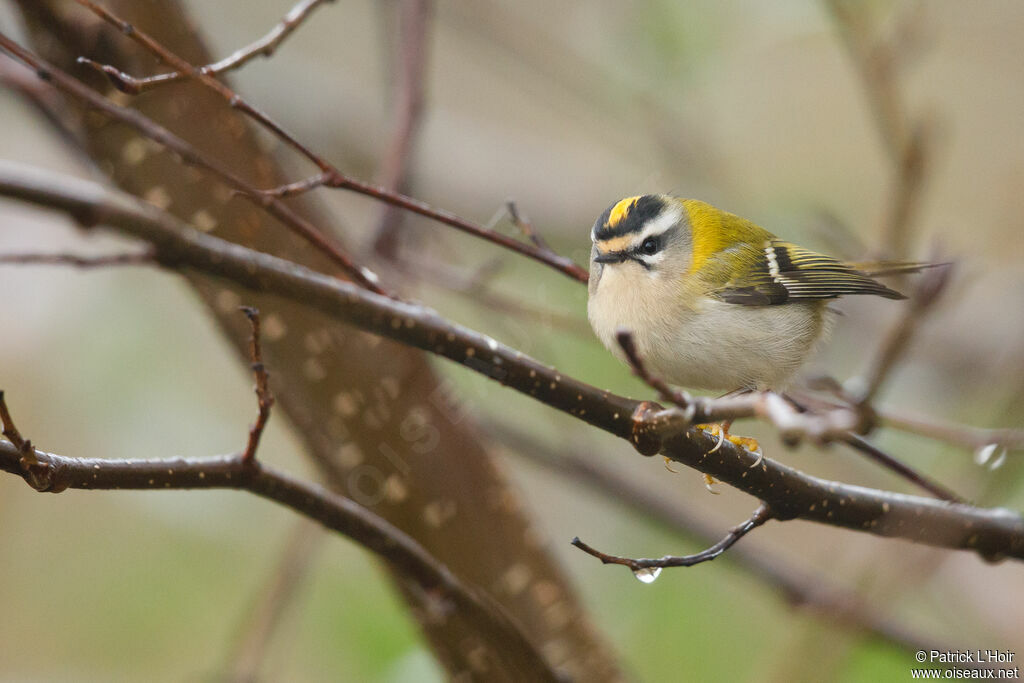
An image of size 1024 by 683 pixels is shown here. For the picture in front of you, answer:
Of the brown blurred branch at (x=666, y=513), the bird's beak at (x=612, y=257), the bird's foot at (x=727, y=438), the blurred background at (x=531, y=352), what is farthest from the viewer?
the blurred background at (x=531, y=352)

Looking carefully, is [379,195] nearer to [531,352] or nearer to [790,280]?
[531,352]

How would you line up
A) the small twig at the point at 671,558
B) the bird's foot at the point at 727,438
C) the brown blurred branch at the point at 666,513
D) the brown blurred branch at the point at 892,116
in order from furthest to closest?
1. the brown blurred branch at the point at 666,513
2. the brown blurred branch at the point at 892,116
3. the bird's foot at the point at 727,438
4. the small twig at the point at 671,558

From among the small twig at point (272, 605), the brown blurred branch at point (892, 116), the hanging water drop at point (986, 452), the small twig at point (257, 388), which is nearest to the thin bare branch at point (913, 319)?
the hanging water drop at point (986, 452)

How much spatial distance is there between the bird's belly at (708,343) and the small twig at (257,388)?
0.84 meters

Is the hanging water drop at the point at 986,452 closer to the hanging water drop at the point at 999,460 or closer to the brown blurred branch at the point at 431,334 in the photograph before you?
the hanging water drop at the point at 999,460

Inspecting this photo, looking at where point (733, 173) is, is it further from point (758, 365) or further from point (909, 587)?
point (909, 587)

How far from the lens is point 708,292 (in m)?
2.04

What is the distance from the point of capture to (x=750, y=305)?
2.04 meters

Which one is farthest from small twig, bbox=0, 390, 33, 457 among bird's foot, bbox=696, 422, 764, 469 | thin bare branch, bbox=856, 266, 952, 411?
thin bare branch, bbox=856, 266, 952, 411

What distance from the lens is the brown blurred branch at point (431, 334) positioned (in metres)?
1.15

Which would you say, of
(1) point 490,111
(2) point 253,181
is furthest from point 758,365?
(1) point 490,111

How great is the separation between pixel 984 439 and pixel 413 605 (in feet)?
3.60

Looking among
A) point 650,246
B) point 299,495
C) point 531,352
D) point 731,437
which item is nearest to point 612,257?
point 650,246

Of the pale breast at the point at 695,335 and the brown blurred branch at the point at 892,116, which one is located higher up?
the brown blurred branch at the point at 892,116
